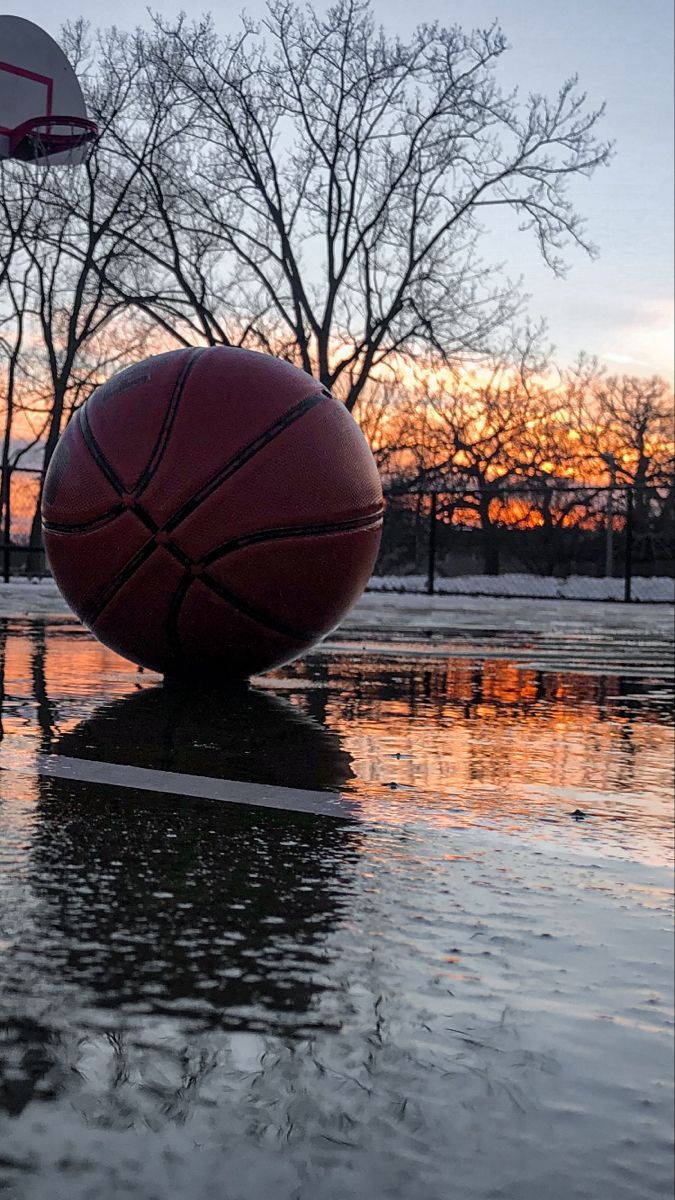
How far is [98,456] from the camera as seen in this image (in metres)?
6.41

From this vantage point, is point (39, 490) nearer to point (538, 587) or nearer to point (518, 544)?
point (538, 587)

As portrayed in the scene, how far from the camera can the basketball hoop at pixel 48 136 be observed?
2267 cm

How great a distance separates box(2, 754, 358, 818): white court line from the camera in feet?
12.2

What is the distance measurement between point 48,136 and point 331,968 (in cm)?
2404

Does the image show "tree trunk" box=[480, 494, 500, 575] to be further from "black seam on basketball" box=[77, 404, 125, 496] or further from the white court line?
the white court line

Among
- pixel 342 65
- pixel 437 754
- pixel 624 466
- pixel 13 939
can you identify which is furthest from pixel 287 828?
pixel 624 466

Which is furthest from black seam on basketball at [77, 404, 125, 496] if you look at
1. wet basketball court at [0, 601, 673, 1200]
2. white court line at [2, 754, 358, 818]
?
white court line at [2, 754, 358, 818]

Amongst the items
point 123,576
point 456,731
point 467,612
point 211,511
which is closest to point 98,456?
point 123,576

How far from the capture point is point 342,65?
3234cm

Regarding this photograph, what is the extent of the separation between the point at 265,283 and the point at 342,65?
5.52 meters

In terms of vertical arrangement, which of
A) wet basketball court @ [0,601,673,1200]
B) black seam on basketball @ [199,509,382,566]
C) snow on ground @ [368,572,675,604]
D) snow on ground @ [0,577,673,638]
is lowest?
snow on ground @ [0,577,673,638]

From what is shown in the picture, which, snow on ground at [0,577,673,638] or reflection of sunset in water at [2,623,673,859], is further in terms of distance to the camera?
snow on ground at [0,577,673,638]

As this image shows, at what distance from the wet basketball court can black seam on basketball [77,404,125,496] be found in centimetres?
162

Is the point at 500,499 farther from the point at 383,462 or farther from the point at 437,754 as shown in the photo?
the point at 437,754
